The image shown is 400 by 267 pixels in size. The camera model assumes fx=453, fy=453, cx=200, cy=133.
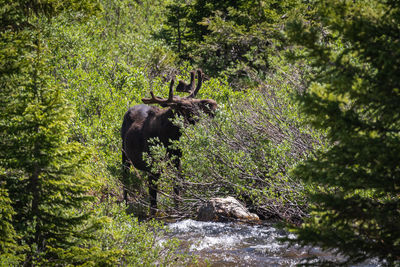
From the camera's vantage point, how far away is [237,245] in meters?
7.58

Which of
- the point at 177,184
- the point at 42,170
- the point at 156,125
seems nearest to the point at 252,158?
the point at 177,184

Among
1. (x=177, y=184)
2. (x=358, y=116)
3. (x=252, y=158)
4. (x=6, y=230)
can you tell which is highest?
(x=358, y=116)

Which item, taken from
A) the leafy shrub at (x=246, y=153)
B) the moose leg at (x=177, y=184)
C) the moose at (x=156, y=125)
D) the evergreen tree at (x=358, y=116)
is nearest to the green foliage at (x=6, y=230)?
the evergreen tree at (x=358, y=116)

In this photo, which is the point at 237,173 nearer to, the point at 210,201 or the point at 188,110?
the point at 210,201

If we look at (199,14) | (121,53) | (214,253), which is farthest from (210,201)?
(199,14)

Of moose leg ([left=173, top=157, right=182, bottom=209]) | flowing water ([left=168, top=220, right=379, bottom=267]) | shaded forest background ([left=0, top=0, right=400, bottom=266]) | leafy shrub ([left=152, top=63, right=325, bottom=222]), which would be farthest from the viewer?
moose leg ([left=173, top=157, right=182, bottom=209])

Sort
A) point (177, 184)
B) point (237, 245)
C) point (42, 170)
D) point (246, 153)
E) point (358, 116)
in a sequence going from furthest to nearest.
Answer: point (177, 184), point (246, 153), point (237, 245), point (42, 170), point (358, 116)

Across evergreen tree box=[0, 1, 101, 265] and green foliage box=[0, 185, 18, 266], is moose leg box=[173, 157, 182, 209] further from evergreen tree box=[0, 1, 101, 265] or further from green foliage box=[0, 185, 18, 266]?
green foliage box=[0, 185, 18, 266]

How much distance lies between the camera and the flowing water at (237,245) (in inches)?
266

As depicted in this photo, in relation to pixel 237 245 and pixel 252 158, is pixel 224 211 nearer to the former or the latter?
pixel 252 158

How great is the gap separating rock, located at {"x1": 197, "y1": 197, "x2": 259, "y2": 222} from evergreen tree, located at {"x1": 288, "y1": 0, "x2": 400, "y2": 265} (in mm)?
5533

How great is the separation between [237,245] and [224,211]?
1.40 m

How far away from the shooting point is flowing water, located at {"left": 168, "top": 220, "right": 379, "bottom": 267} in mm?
6750

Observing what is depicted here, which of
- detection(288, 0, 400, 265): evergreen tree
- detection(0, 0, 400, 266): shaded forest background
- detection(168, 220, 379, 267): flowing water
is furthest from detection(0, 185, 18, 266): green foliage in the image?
detection(168, 220, 379, 267): flowing water
